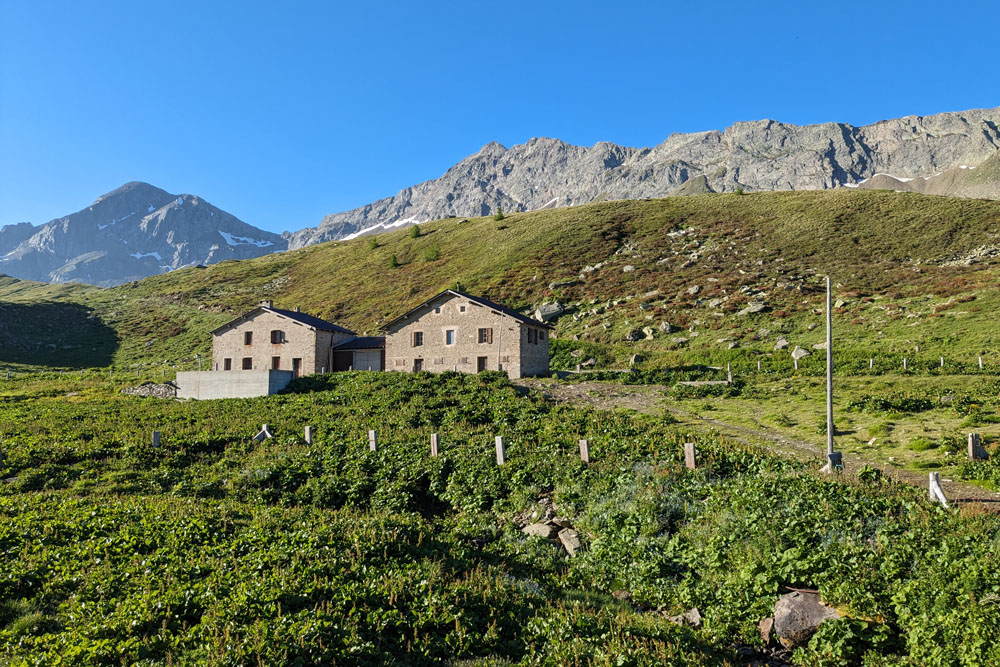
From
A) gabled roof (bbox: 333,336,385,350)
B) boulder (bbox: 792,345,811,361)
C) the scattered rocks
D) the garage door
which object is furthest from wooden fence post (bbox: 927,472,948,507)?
the garage door

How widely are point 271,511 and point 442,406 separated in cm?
1637

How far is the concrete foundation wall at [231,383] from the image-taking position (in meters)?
40.1

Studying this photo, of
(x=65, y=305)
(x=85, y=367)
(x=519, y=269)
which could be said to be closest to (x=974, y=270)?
(x=519, y=269)

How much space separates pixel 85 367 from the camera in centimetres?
7481

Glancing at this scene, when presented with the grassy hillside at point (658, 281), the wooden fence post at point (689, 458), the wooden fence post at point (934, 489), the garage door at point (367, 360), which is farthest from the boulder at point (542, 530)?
the grassy hillside at point (658, 281)

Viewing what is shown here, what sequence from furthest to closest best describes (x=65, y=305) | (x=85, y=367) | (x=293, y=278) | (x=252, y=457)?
(x=293, y=278), (x=65, y=305), (x=85, y=367), (x=252, y=457)

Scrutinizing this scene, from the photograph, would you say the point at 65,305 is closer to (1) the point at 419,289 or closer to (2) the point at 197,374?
(1) the point at 419,289

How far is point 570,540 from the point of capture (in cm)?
1440

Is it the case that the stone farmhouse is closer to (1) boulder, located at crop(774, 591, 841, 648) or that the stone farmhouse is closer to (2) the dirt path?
(2) the dirt path

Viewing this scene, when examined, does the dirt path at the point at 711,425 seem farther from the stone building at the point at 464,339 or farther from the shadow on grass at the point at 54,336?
the shadow on grass at the point at 54,336

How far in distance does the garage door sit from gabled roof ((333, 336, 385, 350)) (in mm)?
539

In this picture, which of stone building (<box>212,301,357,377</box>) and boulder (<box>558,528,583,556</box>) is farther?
stone building (<box>212,301,357,377</box>)

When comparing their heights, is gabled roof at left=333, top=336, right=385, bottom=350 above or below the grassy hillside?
below

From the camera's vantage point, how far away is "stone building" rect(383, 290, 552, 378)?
44.3 metres
